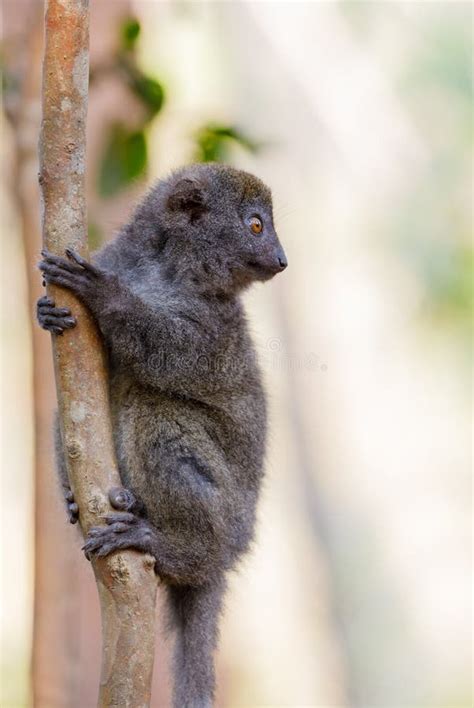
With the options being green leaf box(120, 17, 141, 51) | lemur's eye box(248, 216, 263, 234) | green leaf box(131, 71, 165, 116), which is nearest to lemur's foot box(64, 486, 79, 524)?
lemur's eye box(248, 216, 263, 234)

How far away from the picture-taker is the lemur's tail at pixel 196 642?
17.7 feet

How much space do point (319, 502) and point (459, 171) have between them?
5.40 metres

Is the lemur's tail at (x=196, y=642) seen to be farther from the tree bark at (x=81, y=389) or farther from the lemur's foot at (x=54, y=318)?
the lemur's foot at (x=54, y=318)

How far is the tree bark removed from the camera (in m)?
4.45

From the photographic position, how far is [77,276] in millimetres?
4750

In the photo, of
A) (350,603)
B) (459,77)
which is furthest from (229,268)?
(459,77)

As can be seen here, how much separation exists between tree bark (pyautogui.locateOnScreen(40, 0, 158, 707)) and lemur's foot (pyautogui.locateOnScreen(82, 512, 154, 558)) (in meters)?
0.05

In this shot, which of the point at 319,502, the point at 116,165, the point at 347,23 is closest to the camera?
the point at 116,165

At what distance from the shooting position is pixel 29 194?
6.91 meters

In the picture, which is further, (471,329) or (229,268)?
(471,329)

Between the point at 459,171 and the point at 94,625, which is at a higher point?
the point at 459,171

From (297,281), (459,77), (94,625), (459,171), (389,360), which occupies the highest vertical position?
(459,77)

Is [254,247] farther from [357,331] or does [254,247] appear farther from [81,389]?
[357,331]

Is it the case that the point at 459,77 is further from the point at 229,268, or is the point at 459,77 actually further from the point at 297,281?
the point at 229,268
